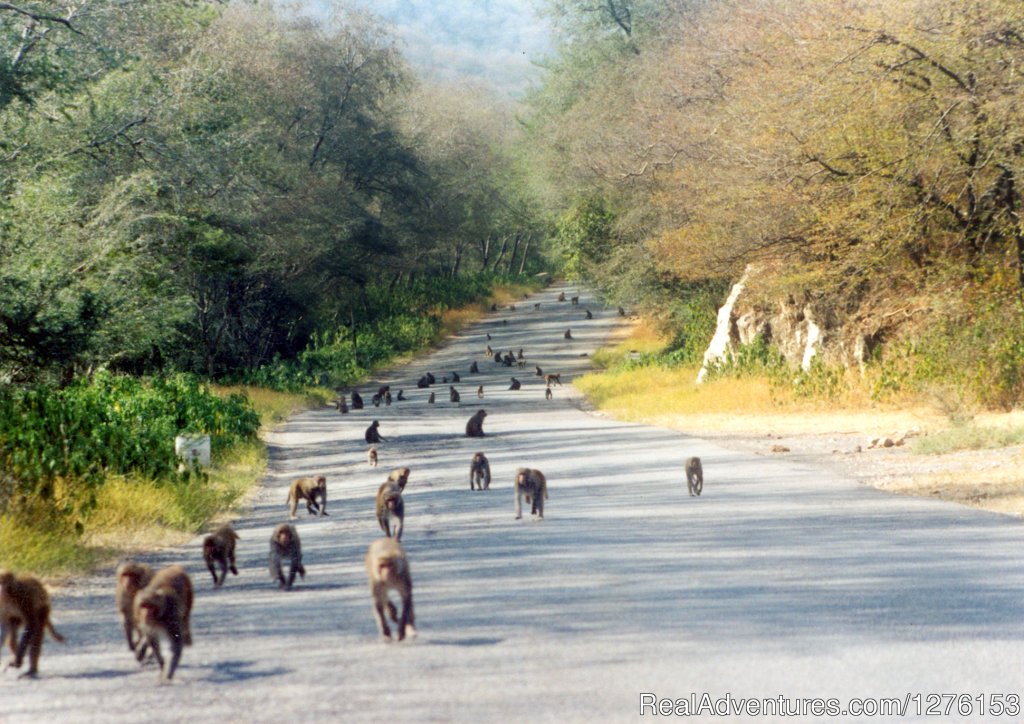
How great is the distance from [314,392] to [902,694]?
34049mm

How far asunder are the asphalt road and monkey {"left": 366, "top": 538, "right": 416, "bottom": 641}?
0.13m

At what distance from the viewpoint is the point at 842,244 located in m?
26.9

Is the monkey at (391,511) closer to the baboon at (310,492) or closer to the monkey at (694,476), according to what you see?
the baboon at (310,492)

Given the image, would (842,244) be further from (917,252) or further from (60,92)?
(60,92)

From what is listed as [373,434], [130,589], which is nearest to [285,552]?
→ [130,589]

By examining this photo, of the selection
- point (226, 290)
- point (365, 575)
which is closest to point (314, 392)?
point (226, 290)

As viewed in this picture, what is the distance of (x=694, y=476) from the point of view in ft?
48.9

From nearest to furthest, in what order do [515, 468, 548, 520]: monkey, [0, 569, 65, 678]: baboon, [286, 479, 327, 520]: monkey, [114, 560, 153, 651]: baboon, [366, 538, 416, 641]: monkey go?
[0, 569, 65, 678]: baboon < [366, 538, 416, 641]: monkey < [114, 560, 153, 651]: baboon < [515, 468, 548, 520]: monkey < [286, 479, 327, 520]: monkey

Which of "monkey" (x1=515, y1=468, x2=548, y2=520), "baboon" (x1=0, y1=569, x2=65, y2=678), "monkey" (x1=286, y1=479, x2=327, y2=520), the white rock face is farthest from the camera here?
the white rock face

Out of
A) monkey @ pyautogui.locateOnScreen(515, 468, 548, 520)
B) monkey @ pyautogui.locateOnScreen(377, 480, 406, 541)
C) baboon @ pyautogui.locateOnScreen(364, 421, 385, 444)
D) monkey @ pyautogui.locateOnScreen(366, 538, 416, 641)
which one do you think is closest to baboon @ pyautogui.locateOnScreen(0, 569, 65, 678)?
monkey @ pyautogui.locateOnScreen(366, 538, 416, 641)

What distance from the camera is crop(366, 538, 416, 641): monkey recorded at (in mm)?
6715

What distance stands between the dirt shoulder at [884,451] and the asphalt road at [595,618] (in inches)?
39.3

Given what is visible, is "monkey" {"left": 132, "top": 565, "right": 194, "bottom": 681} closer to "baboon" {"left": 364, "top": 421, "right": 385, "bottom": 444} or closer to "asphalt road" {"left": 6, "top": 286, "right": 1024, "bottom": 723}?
"asphalt road" {"left": 6, "top": 286, "right": 1024, "bottom": 723}

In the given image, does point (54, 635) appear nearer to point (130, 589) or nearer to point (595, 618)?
point (130, 589)
